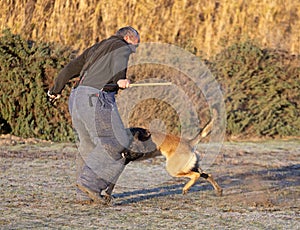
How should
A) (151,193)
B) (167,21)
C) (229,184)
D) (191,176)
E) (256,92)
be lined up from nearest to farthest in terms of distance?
(191,176) → (151,193) → (229,184) → (256,92) → (167,21)

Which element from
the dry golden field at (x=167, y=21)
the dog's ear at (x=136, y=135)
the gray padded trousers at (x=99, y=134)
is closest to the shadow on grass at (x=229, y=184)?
the gray padded trousers at (x=99, y=134)

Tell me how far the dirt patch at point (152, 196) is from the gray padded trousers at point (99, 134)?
0.34 meters

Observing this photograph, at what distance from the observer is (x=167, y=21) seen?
15.0m

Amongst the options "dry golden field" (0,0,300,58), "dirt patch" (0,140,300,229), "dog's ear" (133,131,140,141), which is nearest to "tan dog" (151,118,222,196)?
"dirt patch" (0,140,300,229)

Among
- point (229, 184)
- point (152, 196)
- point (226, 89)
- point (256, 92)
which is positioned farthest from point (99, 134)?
point (256, 92)

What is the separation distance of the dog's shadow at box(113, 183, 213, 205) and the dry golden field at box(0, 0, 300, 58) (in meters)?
5.90

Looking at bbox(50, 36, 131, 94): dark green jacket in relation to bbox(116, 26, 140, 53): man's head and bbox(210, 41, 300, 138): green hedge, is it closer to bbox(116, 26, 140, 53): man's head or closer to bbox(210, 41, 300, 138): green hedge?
bbox(116, 26, 140, 53): man's head

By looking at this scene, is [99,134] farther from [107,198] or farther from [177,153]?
[177,153]

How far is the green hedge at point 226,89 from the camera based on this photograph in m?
12.9

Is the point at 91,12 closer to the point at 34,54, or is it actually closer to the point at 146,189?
the point at 34,54

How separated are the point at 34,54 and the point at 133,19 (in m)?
2.75

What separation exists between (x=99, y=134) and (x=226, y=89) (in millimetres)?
7281

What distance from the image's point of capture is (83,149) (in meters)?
7.48

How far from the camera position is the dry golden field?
1406 cm
